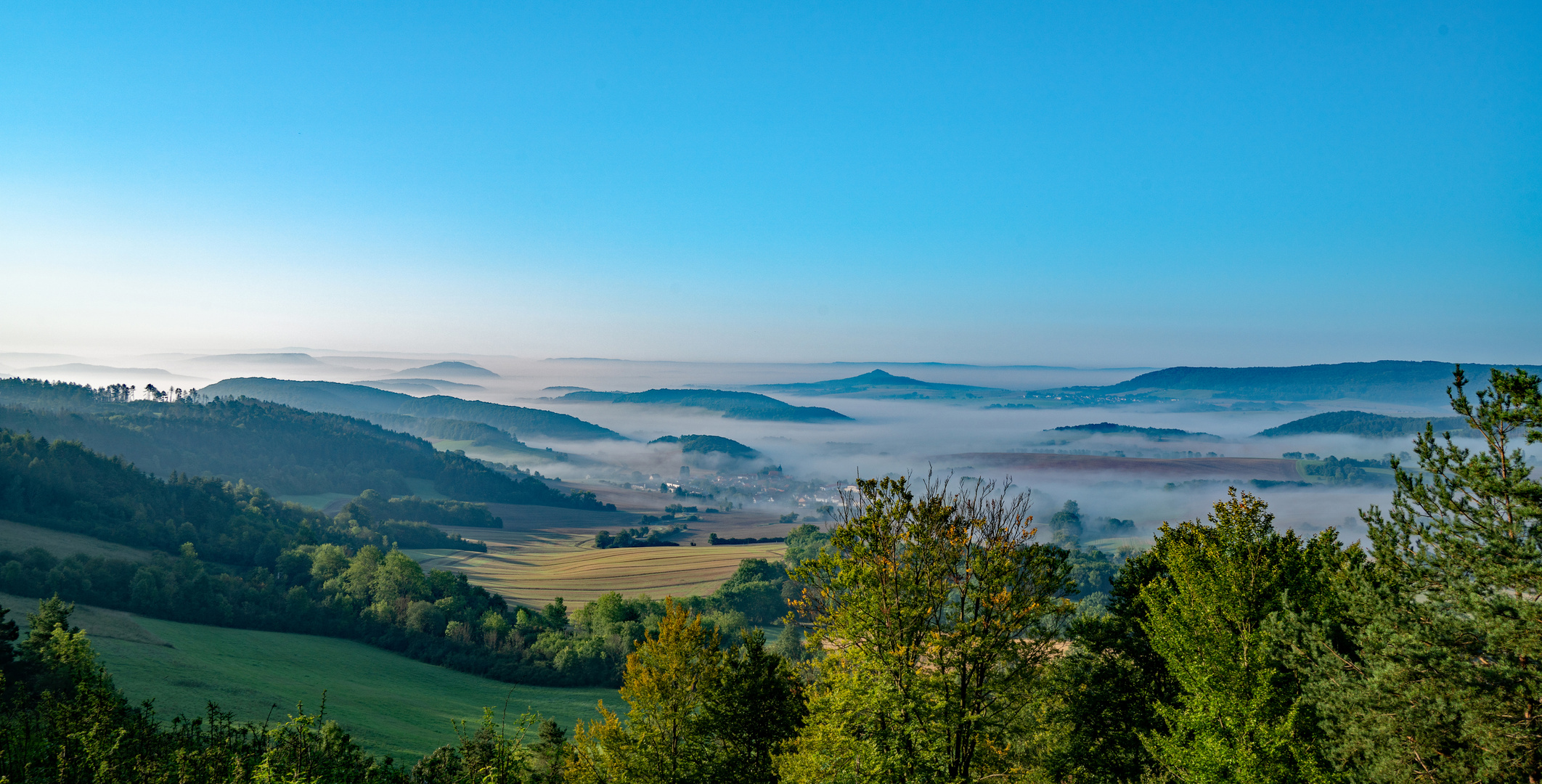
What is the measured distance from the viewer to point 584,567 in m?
112

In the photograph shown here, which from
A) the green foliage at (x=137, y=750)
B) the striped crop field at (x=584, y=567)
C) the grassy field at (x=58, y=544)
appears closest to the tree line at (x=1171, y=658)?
the green foliage at (x=137, y=750)

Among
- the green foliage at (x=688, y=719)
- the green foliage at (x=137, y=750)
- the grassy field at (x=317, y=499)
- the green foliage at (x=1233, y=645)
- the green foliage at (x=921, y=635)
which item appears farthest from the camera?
the grassy field at (x=317, y=499)

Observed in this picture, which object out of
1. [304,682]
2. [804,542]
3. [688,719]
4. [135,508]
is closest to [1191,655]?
[688,719]

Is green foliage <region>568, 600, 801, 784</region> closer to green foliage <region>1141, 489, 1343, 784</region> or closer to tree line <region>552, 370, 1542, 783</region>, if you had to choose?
tree line <region>552, 370, 1542, 783</region>

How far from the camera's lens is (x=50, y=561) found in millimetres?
68625

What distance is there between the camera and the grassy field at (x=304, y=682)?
41.7 metres

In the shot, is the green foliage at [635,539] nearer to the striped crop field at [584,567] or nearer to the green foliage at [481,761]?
the striped crop field at [584,567]

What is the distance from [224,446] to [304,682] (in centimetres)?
16486

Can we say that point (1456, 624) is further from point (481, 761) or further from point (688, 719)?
point (481, 761)

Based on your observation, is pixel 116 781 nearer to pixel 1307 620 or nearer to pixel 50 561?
pixel 1307 620

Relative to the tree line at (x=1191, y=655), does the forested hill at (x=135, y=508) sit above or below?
below

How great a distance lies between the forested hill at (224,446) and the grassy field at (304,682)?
4716 inches

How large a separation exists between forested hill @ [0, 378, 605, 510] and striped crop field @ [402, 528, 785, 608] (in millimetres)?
58883

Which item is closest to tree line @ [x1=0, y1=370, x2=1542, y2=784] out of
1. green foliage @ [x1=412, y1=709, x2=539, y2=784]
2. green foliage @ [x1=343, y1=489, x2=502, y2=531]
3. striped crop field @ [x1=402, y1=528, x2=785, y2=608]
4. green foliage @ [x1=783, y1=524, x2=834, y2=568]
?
green foliage @ [x1=412, y1=709, x2=539, y2=784]
